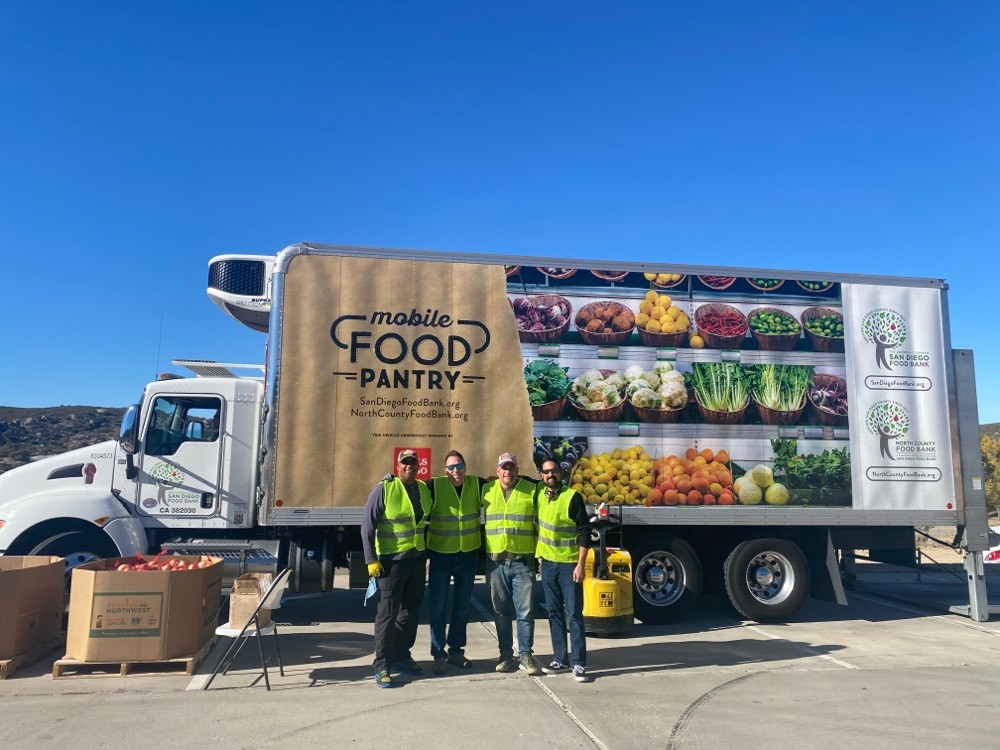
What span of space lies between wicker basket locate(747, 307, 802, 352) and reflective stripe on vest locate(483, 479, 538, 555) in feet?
Answer: 12.1

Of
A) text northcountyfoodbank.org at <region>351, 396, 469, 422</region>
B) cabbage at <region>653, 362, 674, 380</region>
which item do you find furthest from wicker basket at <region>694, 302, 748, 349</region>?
text northcountyfoodbank.org at <region>351, 396, 469, 422</region>

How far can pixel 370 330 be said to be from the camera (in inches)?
315

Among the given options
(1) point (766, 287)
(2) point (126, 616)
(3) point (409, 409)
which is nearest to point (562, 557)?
(3) point (409, 409)

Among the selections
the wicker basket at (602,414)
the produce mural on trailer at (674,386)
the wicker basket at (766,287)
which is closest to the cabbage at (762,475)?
the produce mural on trailer at (674,386)

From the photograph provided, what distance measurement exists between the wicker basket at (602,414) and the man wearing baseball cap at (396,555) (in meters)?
2.47

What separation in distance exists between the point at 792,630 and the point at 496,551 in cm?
424

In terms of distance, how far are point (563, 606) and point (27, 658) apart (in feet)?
15.0

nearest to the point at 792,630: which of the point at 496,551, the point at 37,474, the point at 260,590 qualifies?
the point at 496,551

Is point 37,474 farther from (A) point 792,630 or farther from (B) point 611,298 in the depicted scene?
(A) point 792,630

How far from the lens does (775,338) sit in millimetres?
8508

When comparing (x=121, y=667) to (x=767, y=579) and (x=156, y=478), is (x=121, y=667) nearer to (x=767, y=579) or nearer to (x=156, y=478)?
(x=156, y=478)

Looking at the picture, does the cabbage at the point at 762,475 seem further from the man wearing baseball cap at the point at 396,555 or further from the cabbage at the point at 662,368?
the man wearing baseball cap at the point at 396,555

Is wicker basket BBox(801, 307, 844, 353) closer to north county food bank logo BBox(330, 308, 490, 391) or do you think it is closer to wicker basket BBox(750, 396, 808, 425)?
wicker basket BBox(750, 396, 808, 425)

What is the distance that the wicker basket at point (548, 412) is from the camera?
8.02 meters
